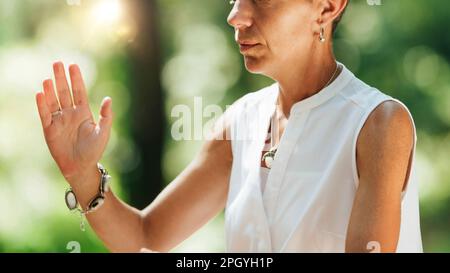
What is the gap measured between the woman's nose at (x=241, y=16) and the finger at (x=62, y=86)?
341 mm

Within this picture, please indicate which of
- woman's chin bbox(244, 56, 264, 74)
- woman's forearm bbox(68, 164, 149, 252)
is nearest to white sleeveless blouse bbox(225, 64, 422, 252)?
woman's chin bbox(244, 56, 264, 74)

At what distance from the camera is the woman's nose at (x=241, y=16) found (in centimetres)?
147

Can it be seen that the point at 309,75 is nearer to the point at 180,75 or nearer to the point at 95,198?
the point at 95,198

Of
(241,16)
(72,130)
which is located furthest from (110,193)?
(241,16)

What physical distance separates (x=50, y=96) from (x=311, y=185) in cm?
54

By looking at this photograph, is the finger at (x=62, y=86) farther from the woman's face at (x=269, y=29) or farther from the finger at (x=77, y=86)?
the woman's face at (x=269, y=29)

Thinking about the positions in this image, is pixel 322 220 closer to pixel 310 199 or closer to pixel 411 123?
pixel 310 199

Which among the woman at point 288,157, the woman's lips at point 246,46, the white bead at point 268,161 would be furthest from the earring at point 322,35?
the white bead at point 268,161

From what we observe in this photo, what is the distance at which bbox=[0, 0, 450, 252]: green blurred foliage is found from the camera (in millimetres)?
3790

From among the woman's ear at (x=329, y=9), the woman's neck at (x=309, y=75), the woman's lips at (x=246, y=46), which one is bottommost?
the woman's neck at (x=309, y=75)

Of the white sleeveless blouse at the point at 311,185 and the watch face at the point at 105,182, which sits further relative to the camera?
the watch face at the point at 105,182

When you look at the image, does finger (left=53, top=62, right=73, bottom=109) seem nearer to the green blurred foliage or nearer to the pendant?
the pendant

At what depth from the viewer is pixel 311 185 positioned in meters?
1.44
